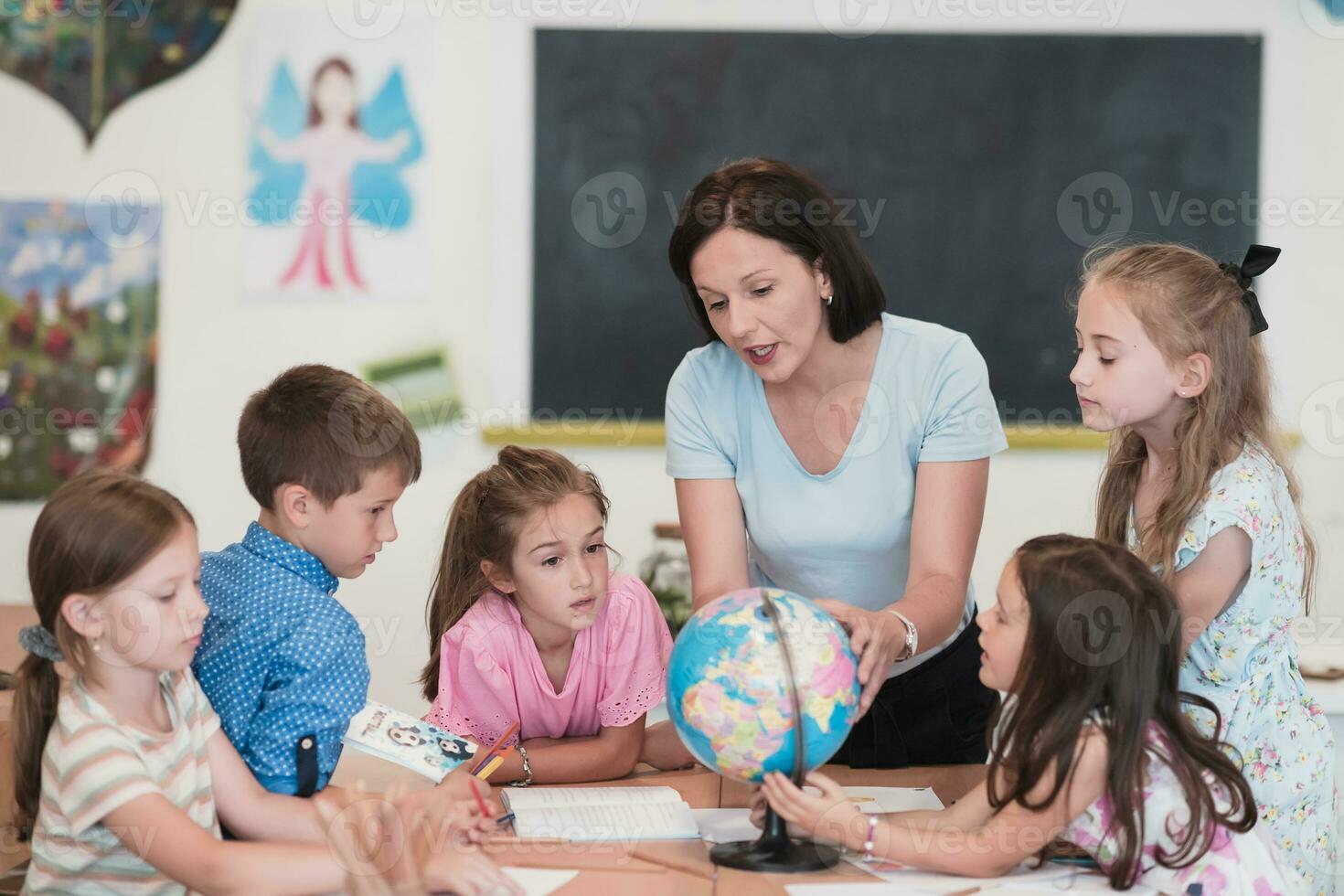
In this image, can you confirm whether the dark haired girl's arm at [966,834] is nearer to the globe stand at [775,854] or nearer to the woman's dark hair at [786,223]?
the globe stand at [775,854]

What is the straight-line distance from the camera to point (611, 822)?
207 centimetres

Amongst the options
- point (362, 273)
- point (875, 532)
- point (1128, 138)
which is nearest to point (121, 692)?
point (875, 532)

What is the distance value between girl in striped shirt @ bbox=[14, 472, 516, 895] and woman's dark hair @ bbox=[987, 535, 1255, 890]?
75 cm

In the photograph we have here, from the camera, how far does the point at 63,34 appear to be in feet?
15.1

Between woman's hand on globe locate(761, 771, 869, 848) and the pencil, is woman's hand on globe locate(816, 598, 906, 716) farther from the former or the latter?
the pencil

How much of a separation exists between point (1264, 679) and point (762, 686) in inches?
37.2

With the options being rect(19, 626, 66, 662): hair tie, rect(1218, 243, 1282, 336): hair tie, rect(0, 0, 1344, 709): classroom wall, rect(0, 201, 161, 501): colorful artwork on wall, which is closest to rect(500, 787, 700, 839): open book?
rect(19, 626, 66, 662): hair tie

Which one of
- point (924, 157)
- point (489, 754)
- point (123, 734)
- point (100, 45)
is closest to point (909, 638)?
point (489, 754)

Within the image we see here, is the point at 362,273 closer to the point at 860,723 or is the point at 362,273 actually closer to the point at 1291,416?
the point at 860,723

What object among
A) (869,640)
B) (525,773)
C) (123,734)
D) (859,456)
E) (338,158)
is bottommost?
(525,773)

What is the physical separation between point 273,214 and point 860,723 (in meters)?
3.00

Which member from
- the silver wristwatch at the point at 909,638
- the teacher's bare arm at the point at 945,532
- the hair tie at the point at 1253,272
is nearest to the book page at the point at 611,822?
the silver wristwatch at the point at 909,638

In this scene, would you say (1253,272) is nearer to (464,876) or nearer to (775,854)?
(775,854)

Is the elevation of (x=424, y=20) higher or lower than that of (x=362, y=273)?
higher
